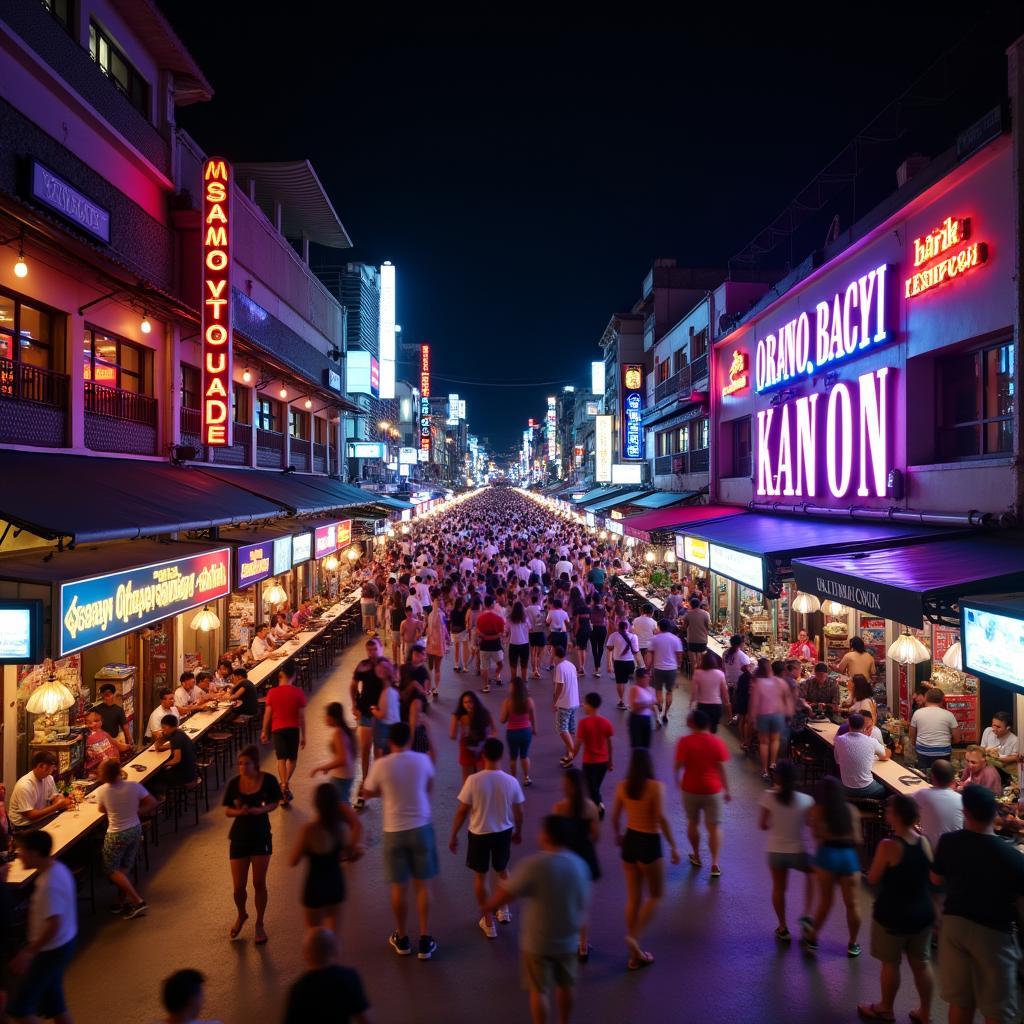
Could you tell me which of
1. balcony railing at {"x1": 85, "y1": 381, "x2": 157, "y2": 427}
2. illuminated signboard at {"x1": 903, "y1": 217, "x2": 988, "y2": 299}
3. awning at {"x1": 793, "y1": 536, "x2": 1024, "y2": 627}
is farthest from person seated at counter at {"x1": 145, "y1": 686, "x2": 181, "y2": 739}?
illuminated signboard at {"x1": 903, "y1": 217, "x2": 988, "y2": 299}

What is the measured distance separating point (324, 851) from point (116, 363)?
416 inches

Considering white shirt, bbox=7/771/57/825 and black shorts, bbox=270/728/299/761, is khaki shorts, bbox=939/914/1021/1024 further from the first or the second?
white shirt, bbox=7/771/57/825

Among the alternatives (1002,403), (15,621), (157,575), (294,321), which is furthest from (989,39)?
(294,321)

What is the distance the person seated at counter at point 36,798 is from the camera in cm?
718

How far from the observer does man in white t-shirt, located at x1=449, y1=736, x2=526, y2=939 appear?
6.44 m

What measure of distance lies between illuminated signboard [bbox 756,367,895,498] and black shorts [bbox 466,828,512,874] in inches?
329

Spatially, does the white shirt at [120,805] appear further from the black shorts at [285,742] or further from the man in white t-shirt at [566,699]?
the man in white t-shirt at [566,699]

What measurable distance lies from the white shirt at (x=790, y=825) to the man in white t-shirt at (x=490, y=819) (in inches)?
82.8

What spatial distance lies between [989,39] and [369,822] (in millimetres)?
13097

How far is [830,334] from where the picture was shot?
13555mm

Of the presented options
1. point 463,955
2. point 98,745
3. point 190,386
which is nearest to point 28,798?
point 98,745

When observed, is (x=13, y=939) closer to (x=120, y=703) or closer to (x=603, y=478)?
(x=120, y=703)

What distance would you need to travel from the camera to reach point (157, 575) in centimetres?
864

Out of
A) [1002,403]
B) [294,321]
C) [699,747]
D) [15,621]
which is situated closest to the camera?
[15,621]
